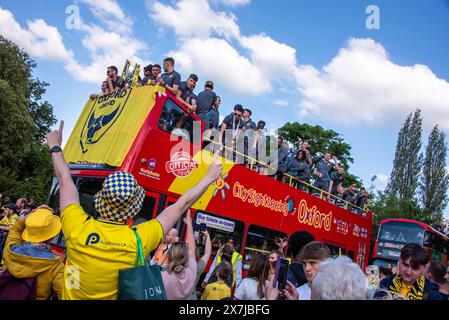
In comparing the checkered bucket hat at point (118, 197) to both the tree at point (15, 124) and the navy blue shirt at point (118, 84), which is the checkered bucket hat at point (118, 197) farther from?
the tree at point (15, 124)

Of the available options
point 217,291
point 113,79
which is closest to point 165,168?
point 113,79

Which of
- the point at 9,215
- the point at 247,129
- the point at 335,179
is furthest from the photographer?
the point at 335,179

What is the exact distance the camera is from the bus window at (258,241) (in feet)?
25.4

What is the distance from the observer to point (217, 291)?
12.6ft

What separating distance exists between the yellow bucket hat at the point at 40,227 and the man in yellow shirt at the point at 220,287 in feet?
6.39

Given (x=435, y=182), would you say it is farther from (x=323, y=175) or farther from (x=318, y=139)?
(x=323, y=175)

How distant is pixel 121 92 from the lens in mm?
7070

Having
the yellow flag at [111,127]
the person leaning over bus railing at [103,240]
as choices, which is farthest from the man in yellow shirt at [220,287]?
the yellow flag at [111,127]

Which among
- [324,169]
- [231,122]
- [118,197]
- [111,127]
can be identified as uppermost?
[231,122]

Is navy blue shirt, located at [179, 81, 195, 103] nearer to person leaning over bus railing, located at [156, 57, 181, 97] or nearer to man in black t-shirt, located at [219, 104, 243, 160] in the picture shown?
person leaning over bus railing, located at [156, 57, 181, 97]

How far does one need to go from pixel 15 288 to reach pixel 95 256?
854 mm

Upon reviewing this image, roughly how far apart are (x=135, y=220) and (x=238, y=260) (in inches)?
73.7

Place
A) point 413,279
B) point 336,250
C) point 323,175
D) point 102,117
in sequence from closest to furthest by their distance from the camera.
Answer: point 413,279, point 102,117, point 336,250, point 323,175

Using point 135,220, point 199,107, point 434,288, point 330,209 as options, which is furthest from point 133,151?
point 330,209
